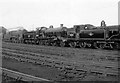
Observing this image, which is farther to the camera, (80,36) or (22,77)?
(80,36)

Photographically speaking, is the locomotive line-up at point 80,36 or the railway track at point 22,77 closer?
the railway track at point 22,77

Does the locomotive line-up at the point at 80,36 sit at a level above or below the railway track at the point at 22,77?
above

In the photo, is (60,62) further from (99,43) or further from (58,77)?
(99,43)

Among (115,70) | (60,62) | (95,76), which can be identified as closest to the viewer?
(95,76)

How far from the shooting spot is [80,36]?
2309 centimetres

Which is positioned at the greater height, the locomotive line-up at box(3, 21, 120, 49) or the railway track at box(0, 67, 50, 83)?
the locomotive line-up at box(3, 21, 120, 49)

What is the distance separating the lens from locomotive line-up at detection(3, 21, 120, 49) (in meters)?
19.8

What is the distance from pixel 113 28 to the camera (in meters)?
19.9

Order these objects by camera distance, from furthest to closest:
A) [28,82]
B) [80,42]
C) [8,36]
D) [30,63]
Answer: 1. [8,36]
2. [80,42]
3. [30,63]
4. [28,82]

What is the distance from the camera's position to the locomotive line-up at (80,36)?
65.1 feet

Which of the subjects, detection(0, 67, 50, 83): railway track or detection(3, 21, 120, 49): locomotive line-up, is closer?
detection(0, 67, 50, 83): railway track

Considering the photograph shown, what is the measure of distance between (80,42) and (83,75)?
1335 cm

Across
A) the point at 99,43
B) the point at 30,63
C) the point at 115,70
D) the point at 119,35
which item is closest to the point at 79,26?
the point at 99,43

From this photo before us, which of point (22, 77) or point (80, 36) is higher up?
point (80, 36)
